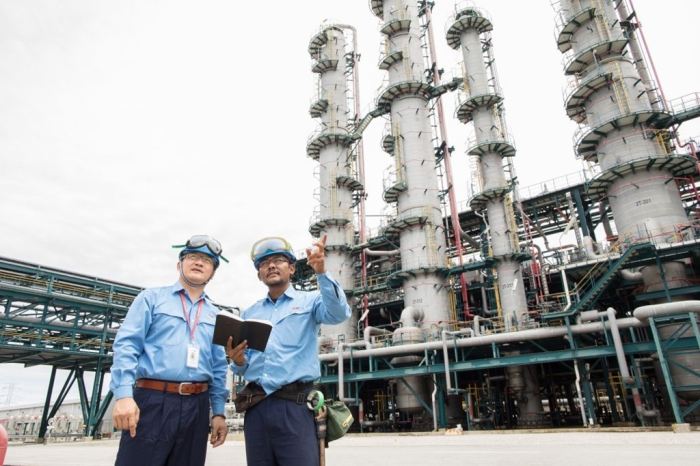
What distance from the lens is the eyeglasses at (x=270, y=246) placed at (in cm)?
397

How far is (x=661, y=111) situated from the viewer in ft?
74.9

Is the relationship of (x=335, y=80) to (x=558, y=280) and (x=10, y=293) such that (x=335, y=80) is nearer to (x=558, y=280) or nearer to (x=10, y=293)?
(x=558, y=280)

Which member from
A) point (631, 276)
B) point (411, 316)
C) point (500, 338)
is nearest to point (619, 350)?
point (500, 338)

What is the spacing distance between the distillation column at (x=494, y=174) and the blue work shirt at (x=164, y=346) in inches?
827

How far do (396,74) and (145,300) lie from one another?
32.8 meters

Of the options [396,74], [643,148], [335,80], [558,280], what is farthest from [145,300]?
[335,80]

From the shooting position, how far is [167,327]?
3.77 metres

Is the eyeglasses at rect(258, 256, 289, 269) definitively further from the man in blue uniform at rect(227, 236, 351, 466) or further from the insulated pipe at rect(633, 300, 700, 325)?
the insulated pipe at rect(633, 300, 700, 325)

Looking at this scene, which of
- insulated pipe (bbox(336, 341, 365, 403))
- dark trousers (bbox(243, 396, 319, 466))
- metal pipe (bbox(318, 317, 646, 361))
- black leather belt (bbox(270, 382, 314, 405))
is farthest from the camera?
insulated pipe (bbox(336, 341, 365, 403))

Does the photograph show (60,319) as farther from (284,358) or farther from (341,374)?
(284,358)

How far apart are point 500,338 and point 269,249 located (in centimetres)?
1988

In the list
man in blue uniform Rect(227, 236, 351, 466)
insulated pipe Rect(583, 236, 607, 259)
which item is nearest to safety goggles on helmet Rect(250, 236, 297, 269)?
man in blue uniform Rect(227, 236, 351, 466)

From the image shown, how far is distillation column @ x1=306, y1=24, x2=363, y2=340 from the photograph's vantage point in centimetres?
3428

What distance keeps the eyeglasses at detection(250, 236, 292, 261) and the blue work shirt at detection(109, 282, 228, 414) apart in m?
0.77
